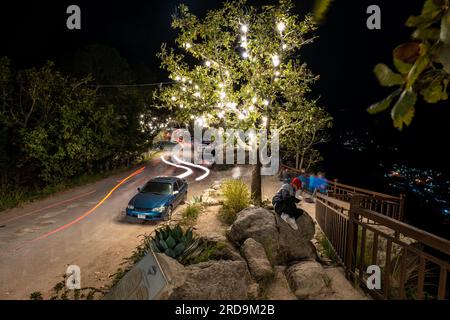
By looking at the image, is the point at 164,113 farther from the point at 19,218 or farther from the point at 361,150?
the point at 361,150

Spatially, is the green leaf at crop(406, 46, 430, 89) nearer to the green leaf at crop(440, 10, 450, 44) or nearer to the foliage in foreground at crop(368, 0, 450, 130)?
the foliage in foreground at crop(368, 0, 450, 130)

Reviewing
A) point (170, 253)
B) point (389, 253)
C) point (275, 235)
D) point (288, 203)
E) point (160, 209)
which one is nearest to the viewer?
point (389, 253)

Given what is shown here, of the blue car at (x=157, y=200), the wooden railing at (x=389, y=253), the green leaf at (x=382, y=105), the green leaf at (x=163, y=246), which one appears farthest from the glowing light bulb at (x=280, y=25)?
the green leaf at (x=382, y=105)

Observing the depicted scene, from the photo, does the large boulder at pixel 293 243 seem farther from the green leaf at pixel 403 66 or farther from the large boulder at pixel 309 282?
the green leaf at pixel 403 66

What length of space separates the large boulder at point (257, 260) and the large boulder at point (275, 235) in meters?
0.24

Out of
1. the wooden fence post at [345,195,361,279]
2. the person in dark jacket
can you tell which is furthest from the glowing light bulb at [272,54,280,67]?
the wooden fence post at [345,195,361,279]

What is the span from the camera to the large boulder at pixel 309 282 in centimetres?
429

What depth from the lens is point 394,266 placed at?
4738 mm

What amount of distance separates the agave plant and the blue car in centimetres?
497

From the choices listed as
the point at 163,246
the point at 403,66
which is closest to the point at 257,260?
the point at 163,246

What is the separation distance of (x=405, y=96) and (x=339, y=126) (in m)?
135

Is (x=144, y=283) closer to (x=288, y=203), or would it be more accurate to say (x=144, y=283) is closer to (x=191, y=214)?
(x=288, y=203)

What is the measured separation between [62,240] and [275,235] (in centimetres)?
725

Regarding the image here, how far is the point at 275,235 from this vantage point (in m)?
5.97
